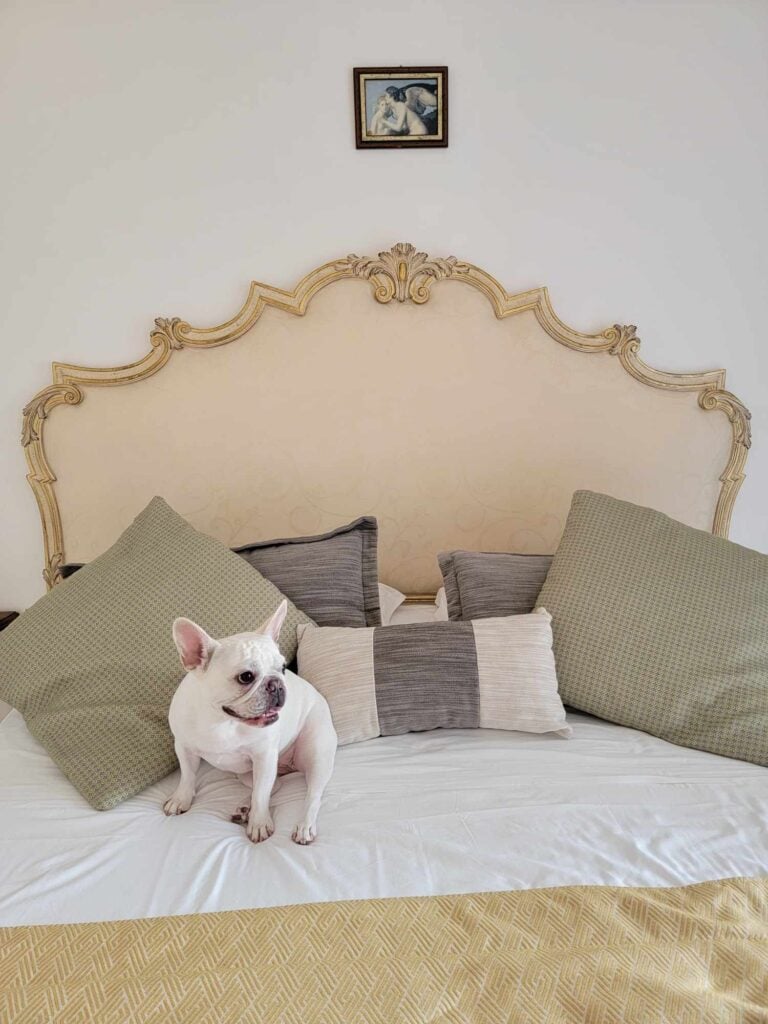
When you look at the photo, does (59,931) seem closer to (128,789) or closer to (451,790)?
(128,789)

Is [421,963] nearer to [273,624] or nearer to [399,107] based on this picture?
[273,624]

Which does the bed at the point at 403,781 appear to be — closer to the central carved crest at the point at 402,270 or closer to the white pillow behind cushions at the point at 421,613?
the central carved crest at the point at 402,270

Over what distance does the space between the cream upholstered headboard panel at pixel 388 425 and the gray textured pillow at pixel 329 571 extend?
299 mm

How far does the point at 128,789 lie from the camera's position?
1.30 m

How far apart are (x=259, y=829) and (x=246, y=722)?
21 cm

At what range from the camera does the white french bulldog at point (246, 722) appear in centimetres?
114

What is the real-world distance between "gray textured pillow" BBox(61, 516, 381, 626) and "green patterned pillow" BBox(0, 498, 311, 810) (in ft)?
0.23

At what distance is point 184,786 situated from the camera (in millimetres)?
1281

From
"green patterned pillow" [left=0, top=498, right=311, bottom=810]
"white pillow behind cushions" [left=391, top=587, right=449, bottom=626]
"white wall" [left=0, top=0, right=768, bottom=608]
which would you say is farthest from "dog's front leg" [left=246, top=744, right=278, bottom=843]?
"white wall" [left=0, top=0, right=768, bottom=608]

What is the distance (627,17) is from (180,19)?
1.34 m

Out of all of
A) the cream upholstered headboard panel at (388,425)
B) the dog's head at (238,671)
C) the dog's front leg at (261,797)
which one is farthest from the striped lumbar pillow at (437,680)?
the cream upholstered headboard panel at (388,425)

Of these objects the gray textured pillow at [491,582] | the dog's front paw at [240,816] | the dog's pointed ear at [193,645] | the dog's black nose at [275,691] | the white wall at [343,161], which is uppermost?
the white wall at [343,161]

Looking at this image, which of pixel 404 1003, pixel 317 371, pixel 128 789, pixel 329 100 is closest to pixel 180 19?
pixel 329 100

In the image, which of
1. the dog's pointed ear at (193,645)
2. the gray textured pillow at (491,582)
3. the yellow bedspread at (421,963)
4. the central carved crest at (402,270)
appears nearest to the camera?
the yellow bedspread at (421,963)
